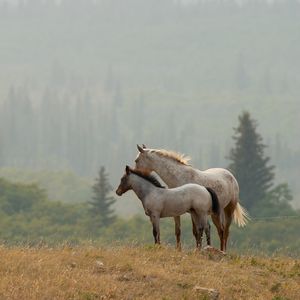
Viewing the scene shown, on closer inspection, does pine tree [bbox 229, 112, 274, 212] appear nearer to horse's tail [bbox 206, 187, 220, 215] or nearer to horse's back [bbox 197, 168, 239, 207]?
horse's back [bbox 197, 168, 239, 207]

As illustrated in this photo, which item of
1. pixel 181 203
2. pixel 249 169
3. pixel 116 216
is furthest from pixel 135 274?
pixel 249 169

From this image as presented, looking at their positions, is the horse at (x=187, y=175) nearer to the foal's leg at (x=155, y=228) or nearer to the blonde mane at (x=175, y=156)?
the blonde mane at (x=175, y=156)

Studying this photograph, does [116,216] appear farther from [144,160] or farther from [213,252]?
[213,252]

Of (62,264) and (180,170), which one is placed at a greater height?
(180,170)

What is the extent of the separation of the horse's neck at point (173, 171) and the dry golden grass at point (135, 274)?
2745 millimetres

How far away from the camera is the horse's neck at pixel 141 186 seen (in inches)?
757

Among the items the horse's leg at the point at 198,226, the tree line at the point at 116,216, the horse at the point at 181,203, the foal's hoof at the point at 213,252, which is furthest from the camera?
the tree line at the point at 116,216

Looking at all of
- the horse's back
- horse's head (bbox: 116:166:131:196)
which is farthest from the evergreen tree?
horse's head (bbox: 116:166:131:196)

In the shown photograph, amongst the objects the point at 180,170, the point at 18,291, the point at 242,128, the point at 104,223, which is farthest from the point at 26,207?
the point at 18,291

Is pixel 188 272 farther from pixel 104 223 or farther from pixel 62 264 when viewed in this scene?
pixel 104 223

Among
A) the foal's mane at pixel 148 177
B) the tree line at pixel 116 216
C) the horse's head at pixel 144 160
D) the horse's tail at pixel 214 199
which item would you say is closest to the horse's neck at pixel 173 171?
the horse's head at pixel 144 160

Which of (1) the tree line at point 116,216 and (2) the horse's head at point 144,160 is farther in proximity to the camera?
(1) the tree line at point 116,216

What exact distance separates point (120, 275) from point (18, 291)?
2577mm

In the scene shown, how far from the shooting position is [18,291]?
13.8 metres
